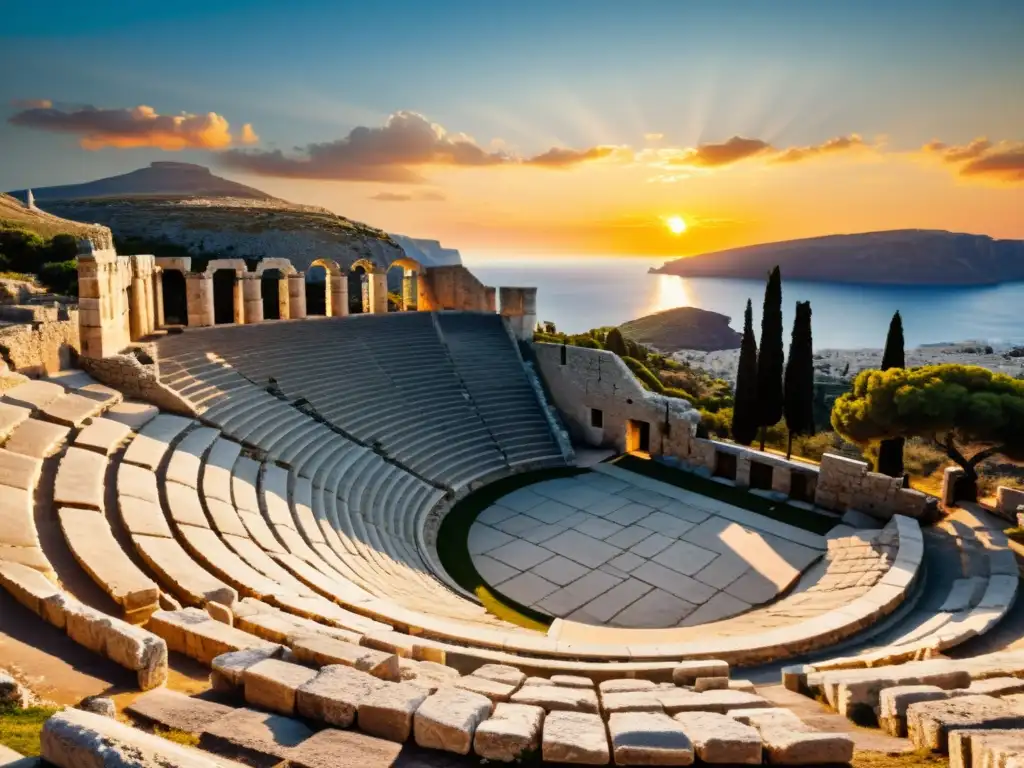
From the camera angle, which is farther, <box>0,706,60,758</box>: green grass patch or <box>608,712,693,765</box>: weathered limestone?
<box>608,712,693,765</box>: weathered limestone

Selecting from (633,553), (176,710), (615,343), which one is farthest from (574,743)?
(615,343)

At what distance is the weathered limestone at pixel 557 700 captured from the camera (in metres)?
4.99

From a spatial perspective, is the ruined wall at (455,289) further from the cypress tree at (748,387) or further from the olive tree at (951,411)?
the olive tree at (951,411)

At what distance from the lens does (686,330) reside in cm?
9044

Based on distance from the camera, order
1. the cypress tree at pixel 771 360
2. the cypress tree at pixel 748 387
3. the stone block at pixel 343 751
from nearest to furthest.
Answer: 1. the stone block at pixel 343 751
2. the cypress tree at pixel 771 360
3. the cypress tree at pixel 748 387

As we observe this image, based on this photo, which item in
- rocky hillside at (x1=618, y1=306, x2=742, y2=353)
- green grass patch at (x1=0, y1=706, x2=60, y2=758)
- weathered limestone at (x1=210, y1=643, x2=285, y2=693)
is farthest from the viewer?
rocky hillside at (x1=618, y1=306, x2=742, y2=353)

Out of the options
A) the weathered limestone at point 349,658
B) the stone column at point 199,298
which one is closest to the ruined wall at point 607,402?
the stone column at point 199,298

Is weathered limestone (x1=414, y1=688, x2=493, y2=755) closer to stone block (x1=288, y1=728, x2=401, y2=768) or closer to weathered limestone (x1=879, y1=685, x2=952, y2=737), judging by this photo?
stone block (x1=288, y1=728, x2=401, y2=768)

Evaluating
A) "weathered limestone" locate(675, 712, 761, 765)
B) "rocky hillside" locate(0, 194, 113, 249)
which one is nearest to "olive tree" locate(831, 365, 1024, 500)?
"weathered limestone" locate(675, 712, 761, 765)

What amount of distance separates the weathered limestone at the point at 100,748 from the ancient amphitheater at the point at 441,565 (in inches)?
0.6

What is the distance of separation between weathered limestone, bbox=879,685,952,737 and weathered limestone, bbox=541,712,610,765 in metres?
2.51

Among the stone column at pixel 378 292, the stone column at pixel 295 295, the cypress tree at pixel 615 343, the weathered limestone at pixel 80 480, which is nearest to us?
the weathered limestone at pixel 80 480

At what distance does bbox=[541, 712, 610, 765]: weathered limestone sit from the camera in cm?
410

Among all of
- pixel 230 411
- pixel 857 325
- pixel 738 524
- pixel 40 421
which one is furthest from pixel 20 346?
pixel 857 325
